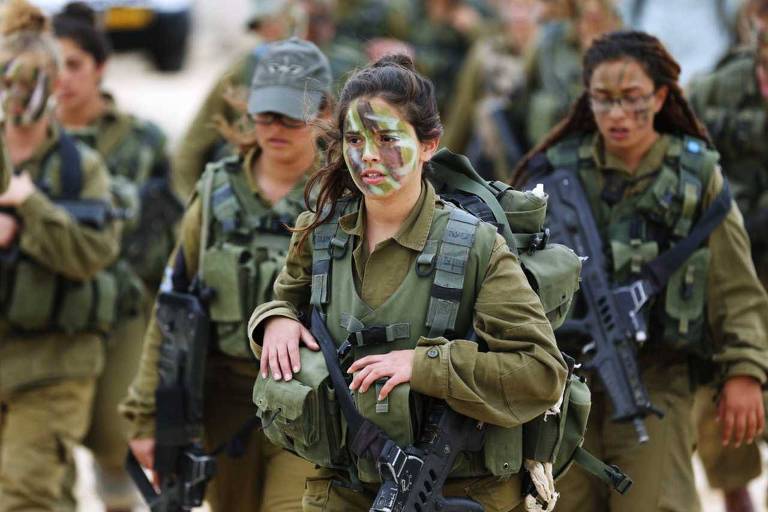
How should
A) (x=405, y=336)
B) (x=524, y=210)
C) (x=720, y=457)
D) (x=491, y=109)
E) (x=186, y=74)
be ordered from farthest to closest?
(x=186, y=74)
(x=491, y=109)
(x=720, y=457)
(x=524, y=210)
(x=405, y=336)

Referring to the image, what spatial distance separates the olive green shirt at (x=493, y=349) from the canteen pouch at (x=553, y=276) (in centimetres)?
17

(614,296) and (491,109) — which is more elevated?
(491,109)

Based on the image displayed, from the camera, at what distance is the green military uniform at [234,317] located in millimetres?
6238

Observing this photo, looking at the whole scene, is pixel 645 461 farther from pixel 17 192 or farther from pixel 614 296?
pixel 17 192

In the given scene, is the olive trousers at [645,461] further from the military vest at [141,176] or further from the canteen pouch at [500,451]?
the military vest at [141,176]

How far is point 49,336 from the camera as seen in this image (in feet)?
24.4

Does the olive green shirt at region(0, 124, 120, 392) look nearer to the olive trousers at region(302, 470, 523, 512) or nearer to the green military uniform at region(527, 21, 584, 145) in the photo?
the olive trousers at region(302, 470, 523, 512)

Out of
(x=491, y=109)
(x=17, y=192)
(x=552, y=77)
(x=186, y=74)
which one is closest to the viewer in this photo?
(x=17, y=192)

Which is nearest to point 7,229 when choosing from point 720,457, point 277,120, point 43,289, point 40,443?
point 43,289

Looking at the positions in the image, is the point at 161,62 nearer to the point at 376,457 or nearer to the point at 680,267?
the point at 680,267

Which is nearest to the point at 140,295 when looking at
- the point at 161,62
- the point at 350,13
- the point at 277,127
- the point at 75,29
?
the point at 75,29

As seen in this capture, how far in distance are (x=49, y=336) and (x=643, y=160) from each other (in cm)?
267

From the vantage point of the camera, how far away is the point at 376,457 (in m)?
4.86

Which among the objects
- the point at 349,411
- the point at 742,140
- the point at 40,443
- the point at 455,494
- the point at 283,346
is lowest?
the point at 40,443
